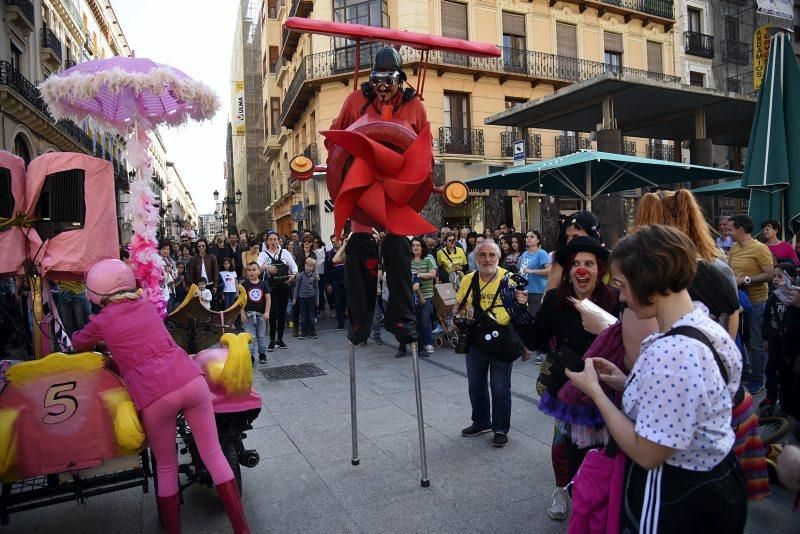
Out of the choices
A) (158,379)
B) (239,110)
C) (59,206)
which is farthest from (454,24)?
(239,110)

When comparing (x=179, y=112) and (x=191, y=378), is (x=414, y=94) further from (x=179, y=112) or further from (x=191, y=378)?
(x=191, y=378)

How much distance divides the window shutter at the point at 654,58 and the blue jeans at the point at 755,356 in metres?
24.2

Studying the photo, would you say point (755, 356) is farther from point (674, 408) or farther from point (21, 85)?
point (21, 85)

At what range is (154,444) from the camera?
3.03 metres

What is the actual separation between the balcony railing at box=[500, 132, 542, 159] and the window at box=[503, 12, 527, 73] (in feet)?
9.11

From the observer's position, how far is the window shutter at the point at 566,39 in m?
24.4

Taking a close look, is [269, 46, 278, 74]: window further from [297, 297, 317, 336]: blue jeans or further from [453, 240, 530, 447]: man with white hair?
[453, 240, 530, 447]: man with white hair

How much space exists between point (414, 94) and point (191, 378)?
2374 mm

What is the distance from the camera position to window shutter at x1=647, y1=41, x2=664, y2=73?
2670cm

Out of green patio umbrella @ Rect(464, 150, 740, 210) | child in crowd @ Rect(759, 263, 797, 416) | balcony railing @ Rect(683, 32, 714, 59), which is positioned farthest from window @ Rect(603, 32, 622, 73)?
child in crowd @ Rect(759, 263, 797, 416)

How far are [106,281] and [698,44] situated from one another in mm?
31880

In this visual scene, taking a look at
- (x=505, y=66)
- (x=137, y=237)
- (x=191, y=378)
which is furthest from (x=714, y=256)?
(x=505, y=66)

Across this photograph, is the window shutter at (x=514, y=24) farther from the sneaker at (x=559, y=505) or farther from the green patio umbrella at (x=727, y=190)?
the sneaker at (x=559, y=505)

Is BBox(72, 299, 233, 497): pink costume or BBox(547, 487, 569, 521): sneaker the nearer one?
BBox(72, 299, 233, 497): pink costume
